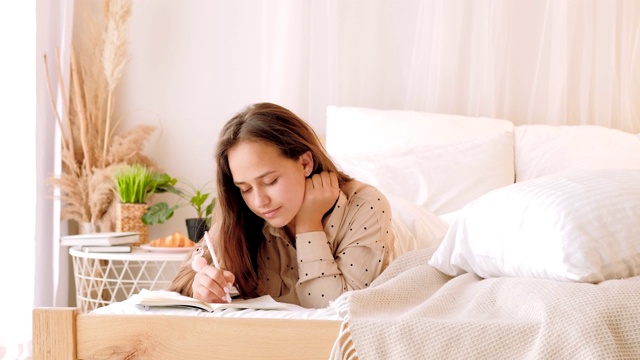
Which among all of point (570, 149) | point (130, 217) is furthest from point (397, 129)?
point (130, 217)

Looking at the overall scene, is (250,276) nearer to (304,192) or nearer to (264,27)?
(304,192)

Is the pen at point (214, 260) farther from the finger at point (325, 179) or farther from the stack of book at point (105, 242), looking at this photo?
the stack of book at point (105, 242)

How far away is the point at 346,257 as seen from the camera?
1.84m

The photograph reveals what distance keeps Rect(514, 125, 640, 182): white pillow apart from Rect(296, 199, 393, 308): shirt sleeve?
1.17 m

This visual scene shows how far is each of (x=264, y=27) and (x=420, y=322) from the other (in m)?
2.17

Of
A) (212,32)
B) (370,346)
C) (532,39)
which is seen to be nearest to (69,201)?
(212,32)

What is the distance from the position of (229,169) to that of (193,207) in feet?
5.51

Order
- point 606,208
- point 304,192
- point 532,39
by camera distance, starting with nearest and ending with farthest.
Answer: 1. point 606,208
2. point 304,192
3. point 532,39

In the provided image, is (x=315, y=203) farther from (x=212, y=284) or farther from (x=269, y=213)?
(x=212, y=284)

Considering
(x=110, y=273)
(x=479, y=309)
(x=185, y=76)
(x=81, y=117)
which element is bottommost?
(x=110, y=273)

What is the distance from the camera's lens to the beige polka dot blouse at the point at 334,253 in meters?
1.79

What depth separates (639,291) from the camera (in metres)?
1.28

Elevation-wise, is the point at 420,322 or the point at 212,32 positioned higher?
the point at 212,32

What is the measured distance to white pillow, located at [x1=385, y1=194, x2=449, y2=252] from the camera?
7.24 feet
